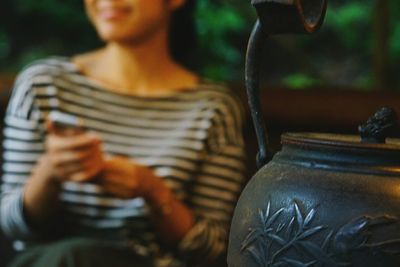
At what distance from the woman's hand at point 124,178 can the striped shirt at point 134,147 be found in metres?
0.11

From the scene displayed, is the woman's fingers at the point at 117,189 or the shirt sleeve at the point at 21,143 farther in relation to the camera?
the shirt sleeve at the point at 21,143

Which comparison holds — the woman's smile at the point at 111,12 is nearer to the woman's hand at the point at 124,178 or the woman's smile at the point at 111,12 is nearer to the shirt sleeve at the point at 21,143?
the shirt sleeve at the point at 21,143

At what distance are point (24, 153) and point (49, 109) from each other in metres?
0.11

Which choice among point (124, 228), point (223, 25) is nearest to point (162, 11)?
A: point (124, 228)

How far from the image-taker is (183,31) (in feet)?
8.41

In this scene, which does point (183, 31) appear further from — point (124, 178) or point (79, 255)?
point (79, 255)

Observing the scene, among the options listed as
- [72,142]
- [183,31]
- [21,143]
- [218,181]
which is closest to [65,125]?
[72,142]

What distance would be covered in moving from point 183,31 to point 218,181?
40 centimetres

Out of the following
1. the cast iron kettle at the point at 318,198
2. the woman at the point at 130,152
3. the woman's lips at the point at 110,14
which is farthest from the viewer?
the woman's lips at the point at 110,14

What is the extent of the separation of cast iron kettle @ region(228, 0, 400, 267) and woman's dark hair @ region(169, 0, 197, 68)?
1.35 m

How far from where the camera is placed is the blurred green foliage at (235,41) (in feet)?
13.1

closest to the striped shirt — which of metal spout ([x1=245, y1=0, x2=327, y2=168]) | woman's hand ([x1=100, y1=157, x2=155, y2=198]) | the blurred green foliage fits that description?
woman's hand ([x1=100, y1=157, x2=155, y2=198])

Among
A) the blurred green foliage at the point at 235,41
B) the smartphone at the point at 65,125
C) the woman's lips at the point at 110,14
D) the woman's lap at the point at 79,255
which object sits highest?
the woman's lips at the point at 110,14

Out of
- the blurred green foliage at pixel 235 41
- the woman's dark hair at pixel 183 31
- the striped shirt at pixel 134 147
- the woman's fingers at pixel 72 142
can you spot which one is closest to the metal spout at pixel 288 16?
the woman's fingers at pixel 72 142
